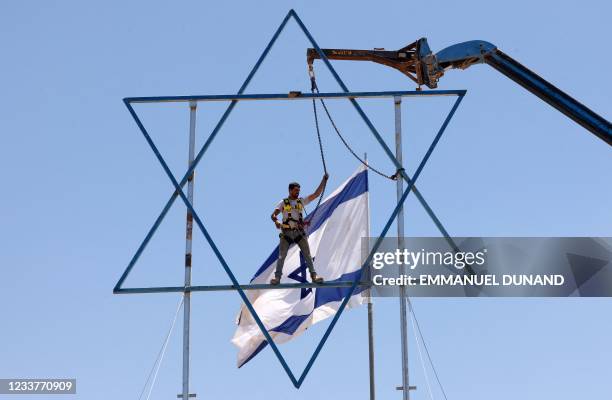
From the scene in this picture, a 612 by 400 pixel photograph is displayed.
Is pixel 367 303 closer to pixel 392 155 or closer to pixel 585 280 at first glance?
pixel 585 280

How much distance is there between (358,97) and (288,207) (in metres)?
2.32

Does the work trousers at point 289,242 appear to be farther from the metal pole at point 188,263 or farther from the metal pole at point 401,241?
the metal pole at point 401,241

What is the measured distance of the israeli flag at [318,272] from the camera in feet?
97.2

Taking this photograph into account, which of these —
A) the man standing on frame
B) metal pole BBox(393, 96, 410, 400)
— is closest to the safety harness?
the man standing on frame

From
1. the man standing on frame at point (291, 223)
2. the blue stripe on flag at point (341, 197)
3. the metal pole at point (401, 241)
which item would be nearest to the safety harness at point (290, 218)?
the man standing on frame at point (291, 223)

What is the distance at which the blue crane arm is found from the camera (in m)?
26.2

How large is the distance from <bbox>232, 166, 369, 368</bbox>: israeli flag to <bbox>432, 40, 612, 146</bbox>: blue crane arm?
197 inches

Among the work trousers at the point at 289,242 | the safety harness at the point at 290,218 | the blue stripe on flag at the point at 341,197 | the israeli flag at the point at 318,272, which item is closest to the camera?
the work trousers at the point at 289,242

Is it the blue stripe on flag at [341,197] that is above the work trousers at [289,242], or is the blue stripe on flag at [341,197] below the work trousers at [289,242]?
above

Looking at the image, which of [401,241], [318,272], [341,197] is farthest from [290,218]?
[341,197]

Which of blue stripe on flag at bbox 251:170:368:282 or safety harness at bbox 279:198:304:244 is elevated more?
blue stripe on flag at bbox 251:170:368:282

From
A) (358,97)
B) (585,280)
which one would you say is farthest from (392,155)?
(585,280)

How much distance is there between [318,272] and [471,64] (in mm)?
6132

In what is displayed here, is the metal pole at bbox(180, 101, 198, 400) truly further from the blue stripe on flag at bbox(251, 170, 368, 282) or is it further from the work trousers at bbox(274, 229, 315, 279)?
the blue stripe on flag at bbox(251, 170, 368, 282)
